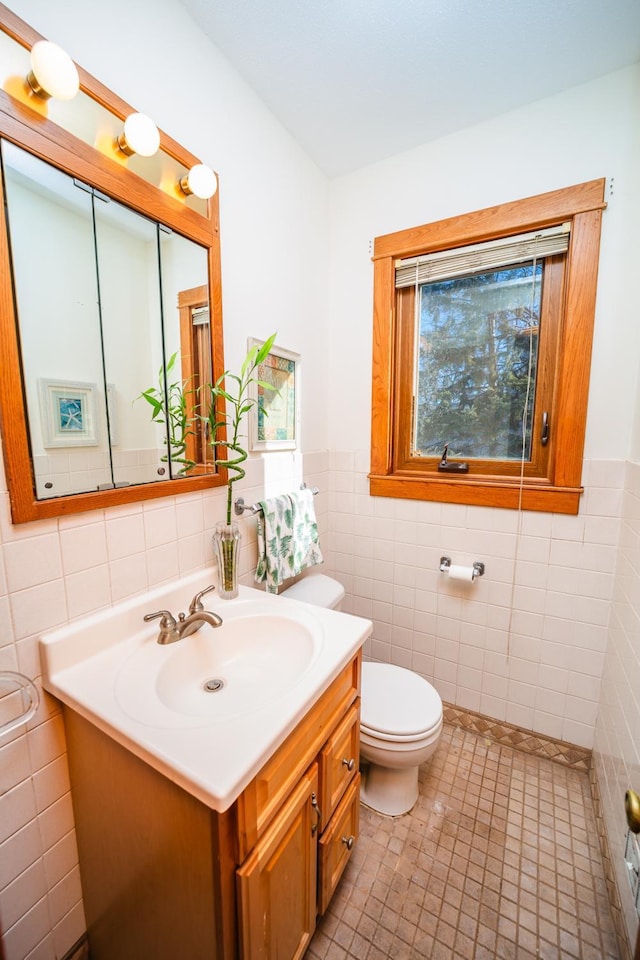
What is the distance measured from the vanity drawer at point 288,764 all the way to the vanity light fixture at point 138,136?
1.34 m

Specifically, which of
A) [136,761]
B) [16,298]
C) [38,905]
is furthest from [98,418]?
[38,905]

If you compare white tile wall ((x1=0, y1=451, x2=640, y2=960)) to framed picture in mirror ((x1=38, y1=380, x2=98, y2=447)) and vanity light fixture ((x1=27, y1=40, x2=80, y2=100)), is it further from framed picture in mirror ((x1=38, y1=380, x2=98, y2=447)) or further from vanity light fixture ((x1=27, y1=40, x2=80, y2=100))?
vanity light fixture ((x1=27, y1=40, x2=80, y2=100))

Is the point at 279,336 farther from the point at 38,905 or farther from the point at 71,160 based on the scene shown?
the point at 38,905

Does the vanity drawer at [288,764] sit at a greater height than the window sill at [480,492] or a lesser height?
lesser

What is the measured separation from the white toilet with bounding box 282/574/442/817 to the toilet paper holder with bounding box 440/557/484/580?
46 centimetres

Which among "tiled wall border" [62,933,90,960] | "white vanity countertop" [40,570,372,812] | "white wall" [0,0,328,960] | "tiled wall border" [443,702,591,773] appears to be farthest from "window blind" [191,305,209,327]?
"tiled wall border" [443,702,591,773]

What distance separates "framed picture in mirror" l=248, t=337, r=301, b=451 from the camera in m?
1.38

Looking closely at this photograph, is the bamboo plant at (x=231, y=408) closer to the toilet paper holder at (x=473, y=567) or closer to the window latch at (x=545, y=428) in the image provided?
the toilet paper holder at (x=473, y=567)

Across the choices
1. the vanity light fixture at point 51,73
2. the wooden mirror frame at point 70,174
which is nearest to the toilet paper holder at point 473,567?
the wooden mirror frame at point 70,174

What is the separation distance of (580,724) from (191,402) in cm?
193

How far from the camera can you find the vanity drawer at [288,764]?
0.63 m

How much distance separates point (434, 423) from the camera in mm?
1716

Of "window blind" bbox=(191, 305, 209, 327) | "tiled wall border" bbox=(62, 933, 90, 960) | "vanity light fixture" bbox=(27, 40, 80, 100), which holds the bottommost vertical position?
"tiled wall border" bbox=(62, 933, 90, 960)

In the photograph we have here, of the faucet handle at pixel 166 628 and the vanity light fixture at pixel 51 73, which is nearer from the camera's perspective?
the vanity light fixture at pixel 51 73
